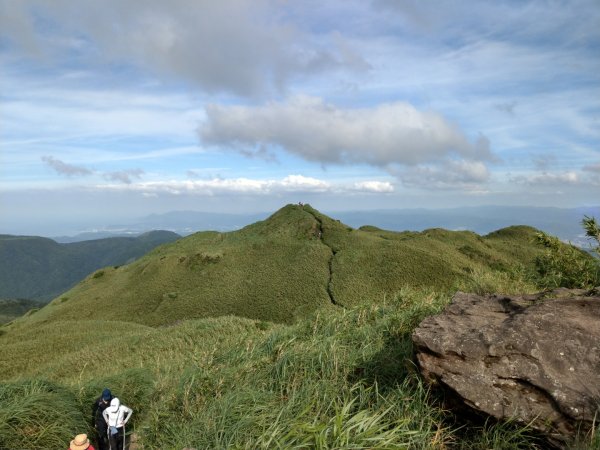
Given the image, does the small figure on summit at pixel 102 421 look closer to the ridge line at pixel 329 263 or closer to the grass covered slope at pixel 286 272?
the grass covered slope at pixel 286 272

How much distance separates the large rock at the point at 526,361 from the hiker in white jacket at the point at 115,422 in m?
9.54

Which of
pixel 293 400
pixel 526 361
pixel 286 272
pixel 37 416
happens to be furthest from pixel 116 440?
pixel 286 272

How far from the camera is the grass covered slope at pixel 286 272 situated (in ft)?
153

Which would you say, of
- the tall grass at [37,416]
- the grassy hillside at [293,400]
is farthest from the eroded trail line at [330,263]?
the tall grass at [37,416]

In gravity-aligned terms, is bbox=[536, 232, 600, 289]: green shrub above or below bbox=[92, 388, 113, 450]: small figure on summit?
above

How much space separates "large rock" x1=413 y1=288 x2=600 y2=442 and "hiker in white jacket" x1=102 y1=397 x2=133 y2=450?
954 cm

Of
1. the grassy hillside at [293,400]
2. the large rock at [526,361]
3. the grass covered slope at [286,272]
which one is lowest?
the grass covered slope at [286,272]

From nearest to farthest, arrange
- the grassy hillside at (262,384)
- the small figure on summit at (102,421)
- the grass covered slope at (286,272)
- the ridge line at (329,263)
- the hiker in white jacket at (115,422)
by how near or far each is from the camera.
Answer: the grassy hillside at (262,384) → the hiker in white jacket at (115,422) → the small figure on summit at (102,421) → the ridge line at (329,263) → the grass covered slope at (286,272)

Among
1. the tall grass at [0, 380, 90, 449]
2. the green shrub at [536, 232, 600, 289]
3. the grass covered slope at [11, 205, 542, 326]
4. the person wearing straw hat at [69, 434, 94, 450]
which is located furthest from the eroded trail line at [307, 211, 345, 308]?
the person wearing straw hat at [69, 434, 94, 450]

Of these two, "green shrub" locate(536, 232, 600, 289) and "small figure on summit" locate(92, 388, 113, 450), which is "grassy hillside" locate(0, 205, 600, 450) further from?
"green shrub" locate(536, 232, 600, 289)

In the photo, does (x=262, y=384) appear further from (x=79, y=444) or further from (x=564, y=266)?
(x=564, y=266)

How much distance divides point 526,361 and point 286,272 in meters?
44.3

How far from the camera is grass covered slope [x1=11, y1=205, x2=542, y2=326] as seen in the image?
1831 inches

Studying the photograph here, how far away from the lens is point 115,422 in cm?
1206
